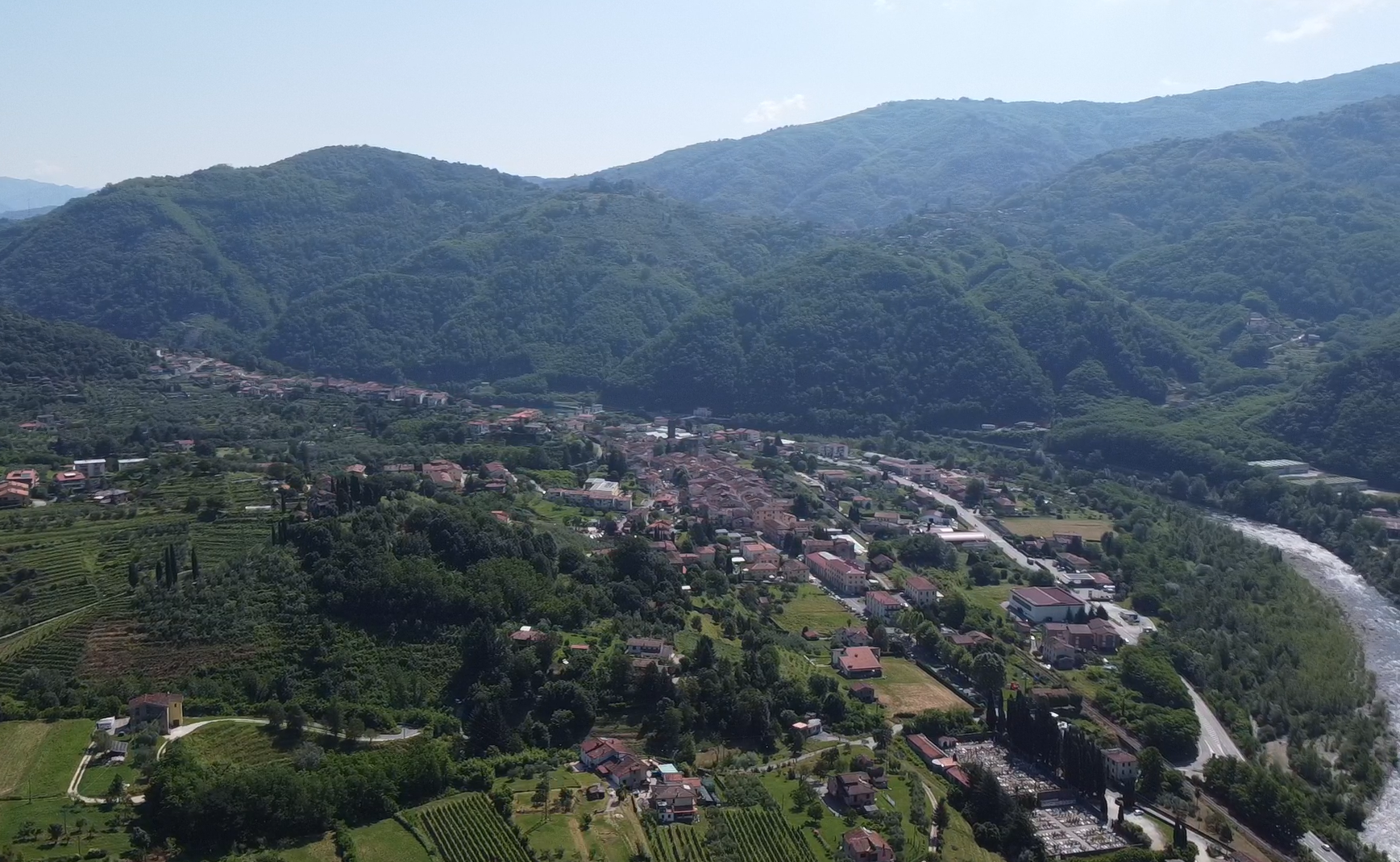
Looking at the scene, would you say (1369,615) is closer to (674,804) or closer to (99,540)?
(674,804)

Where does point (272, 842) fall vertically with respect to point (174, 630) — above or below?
below

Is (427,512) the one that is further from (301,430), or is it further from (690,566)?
(301,430)

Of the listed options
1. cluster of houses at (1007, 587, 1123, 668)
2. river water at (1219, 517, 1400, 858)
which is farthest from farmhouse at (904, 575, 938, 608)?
river water at (1219, 517, 1400, 858)

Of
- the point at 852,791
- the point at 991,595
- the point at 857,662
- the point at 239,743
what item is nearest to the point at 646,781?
the point at 852,791

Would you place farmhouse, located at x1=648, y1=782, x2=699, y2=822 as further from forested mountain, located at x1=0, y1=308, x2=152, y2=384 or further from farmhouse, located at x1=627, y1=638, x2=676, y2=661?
forested mountain, located at x1=0, y1=308, x2=152, y2=384

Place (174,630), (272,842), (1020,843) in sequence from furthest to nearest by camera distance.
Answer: (174,630) < (1020,843) < (272,842)

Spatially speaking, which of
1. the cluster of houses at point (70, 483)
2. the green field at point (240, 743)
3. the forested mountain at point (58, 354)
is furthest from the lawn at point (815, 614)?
the forested mountain at point (58, 354)

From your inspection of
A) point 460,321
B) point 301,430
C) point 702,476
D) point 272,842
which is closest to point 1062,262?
point 460,321

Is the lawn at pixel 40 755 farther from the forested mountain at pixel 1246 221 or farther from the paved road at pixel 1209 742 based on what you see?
the forested mountain at pixel 1246 221
